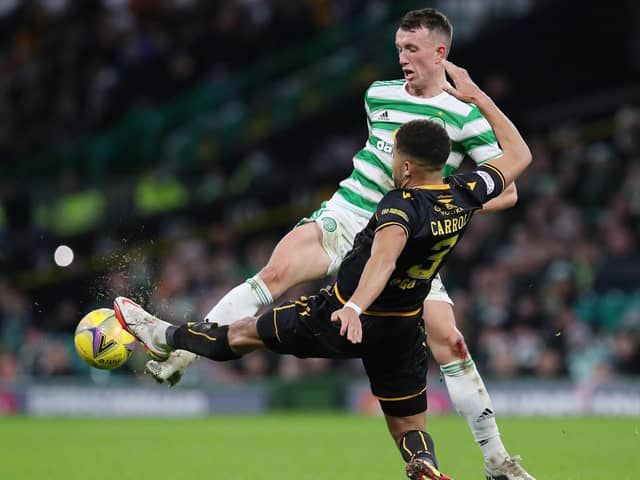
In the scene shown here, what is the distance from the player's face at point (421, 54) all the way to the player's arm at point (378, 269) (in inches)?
65.9

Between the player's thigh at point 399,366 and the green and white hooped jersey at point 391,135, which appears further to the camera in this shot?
the green and white hooped jersey at point 391,135

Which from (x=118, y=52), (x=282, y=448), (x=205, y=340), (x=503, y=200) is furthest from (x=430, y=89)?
(x=118, y=52)

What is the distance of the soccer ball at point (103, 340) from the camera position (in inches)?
293

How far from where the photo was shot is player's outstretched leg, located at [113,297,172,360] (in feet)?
23.5

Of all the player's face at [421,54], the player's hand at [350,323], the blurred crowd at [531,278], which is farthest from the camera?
the blurred crowd at [531,278]

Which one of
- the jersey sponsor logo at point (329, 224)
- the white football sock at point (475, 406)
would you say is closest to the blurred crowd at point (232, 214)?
the jersey sponsor logo at point (329, 224)

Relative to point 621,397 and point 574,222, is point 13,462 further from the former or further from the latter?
point 574,222

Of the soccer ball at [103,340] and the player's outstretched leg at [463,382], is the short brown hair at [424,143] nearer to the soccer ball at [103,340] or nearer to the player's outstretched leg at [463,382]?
the player's outstretched leg at [463,382]

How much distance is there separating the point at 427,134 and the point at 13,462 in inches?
195

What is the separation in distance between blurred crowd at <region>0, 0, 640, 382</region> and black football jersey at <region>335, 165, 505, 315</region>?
15.7 feet

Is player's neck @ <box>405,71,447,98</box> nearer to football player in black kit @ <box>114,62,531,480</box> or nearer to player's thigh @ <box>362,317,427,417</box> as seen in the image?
football player in black kit @ <box>114,62,531,480</box>

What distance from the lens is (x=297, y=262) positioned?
738 cm

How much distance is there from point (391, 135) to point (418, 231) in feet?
4.92

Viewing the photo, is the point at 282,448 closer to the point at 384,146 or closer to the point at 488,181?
the point at 384,146
